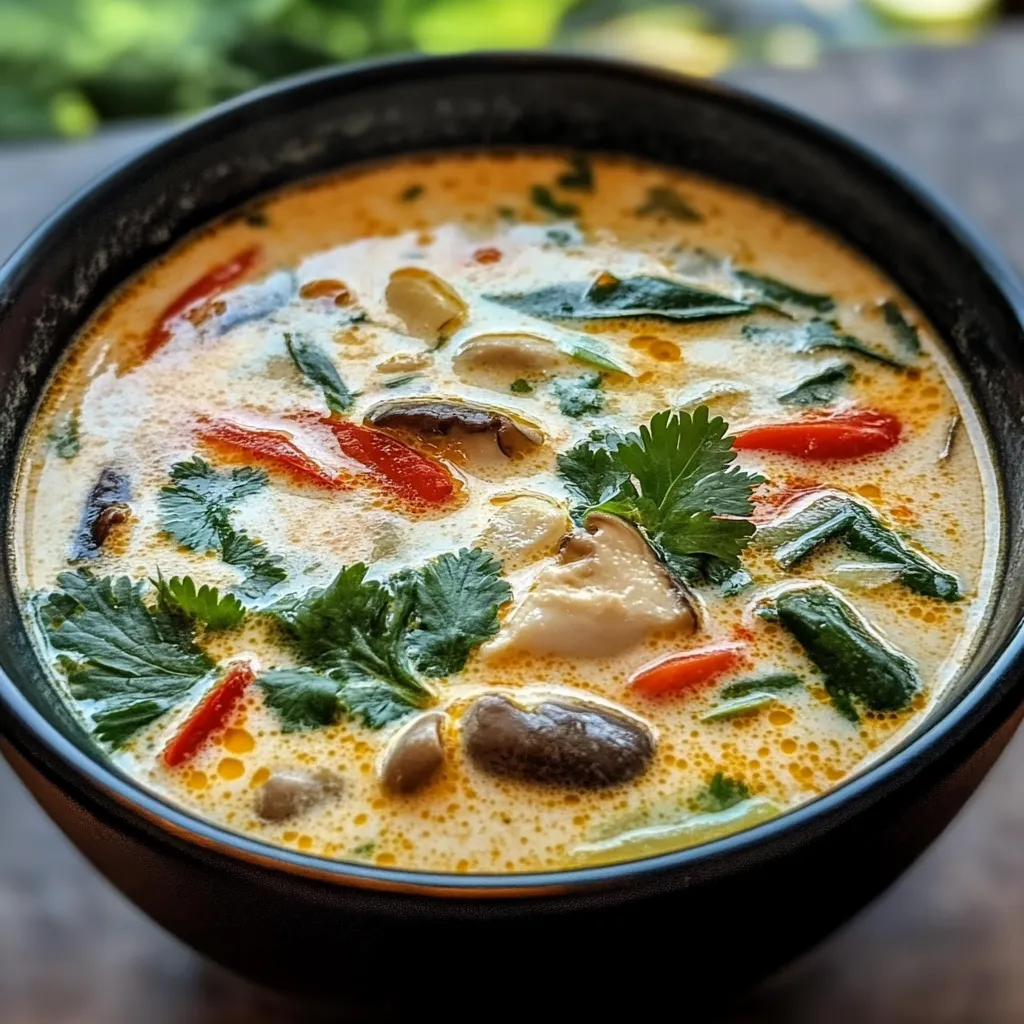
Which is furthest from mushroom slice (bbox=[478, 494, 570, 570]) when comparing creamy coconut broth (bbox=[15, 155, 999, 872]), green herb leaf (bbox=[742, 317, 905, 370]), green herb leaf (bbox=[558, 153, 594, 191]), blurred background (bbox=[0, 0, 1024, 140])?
blurred background (bbox=[0, 0, 1024, 140])

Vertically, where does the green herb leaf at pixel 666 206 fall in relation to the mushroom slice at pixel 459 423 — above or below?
above

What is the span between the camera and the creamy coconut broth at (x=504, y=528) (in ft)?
3.57

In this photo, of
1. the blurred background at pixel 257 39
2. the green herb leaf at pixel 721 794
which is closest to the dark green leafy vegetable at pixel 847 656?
the green herb leaf at pixel 721 794

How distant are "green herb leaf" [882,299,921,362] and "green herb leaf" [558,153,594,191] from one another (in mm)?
393

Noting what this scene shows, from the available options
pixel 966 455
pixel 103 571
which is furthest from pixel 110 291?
pixel 966 455

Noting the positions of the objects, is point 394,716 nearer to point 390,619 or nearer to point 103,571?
point 390,619

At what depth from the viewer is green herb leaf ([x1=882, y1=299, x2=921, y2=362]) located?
1485mm

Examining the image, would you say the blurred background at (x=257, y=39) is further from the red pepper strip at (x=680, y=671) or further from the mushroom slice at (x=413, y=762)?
the mushroom slice at (x=413, y=762)

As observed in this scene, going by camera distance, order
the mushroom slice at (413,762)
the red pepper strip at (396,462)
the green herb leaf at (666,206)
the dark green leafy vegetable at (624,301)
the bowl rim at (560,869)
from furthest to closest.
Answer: the green herb leaf at (666,206) < the dark green leafy vegetable at (624,301) < the red pepper strip at (396,462) < the mushroom slice at (413,762) < the bowl rim at (560,869)

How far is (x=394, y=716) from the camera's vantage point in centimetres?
111

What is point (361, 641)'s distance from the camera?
3.79 feet

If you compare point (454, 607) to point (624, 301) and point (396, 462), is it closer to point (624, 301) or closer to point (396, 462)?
point (396, 462)

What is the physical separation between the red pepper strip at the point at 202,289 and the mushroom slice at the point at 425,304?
172 mm

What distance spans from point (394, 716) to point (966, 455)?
0.63 meters
